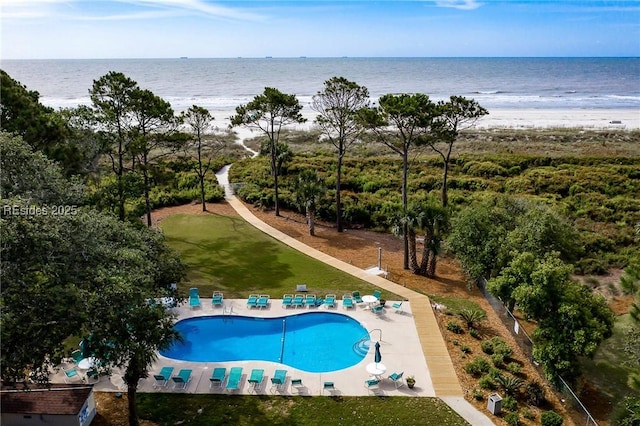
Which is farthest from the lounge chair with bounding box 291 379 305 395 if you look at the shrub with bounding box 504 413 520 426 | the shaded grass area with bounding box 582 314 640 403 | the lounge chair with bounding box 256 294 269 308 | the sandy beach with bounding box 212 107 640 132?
the sandy beach with bounding box 212 107 640 132

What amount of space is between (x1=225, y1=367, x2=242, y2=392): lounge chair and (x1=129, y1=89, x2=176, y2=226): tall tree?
50.5 feet

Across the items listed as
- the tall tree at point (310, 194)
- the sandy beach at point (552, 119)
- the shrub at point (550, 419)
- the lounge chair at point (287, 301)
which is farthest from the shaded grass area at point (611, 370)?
the sandy beach at point (552, 119)

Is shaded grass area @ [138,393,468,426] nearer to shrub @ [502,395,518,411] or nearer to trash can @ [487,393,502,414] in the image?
trash can @ [487,393,502,414]

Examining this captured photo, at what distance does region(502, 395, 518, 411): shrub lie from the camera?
1480cm

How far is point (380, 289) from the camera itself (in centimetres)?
2347

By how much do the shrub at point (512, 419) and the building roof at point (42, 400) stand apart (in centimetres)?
1313

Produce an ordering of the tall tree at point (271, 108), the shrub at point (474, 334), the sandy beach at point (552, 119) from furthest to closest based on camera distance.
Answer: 1. the sandy beach at point (552, 119)
2. the tall tree at point (271, 108)
3. the shrub at point (474, 334)

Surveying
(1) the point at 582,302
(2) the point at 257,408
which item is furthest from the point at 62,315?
(1) the point at 582,302

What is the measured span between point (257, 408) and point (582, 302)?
11420 millimetres

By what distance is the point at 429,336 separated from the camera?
1920 cm

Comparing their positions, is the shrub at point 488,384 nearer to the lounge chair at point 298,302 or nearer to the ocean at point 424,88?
the lounge chair at point 298,302

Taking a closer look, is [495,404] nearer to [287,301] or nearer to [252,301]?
[287,301]

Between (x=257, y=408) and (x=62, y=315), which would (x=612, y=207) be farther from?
(x=62, y=315)

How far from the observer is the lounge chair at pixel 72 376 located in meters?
16.1
